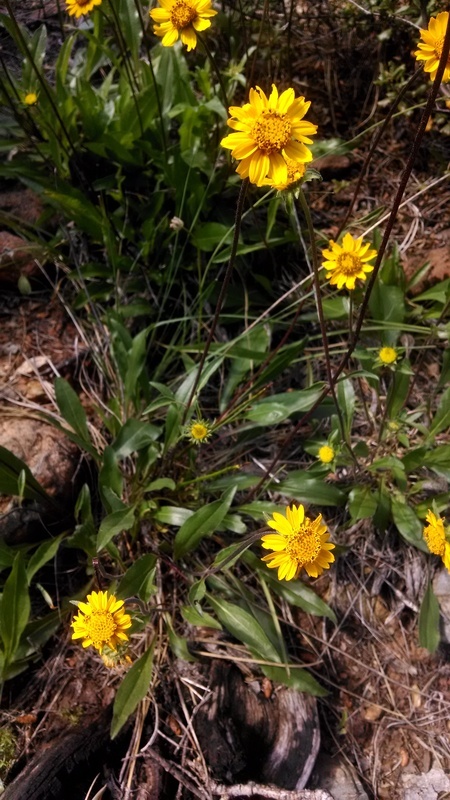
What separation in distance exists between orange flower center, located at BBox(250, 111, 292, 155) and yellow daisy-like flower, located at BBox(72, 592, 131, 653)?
4.30ft

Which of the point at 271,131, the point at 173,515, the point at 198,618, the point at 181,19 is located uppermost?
the point at 181,19

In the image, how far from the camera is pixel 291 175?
158 cm

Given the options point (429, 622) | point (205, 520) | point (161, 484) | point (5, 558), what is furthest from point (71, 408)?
point (429, 622)

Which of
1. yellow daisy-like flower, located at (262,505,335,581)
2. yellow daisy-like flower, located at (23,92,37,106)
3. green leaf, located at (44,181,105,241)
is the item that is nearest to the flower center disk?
yellow daisy-like flower, located at (262,505,335,581)

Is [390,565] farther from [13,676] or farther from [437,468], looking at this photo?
[13,676]

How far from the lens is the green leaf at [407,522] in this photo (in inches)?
96.8

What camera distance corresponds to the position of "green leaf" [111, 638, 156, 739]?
200 cm

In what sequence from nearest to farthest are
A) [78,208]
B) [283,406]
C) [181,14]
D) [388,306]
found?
[181,14]
[283,406]
[78,208]
[388,306]

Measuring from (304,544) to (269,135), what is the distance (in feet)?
3.58

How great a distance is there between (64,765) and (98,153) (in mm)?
2405

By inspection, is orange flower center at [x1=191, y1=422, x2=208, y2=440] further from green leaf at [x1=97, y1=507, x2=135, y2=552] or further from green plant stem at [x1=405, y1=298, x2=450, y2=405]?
green plant stem at [x1=405, y1=298, x2=450, y2=405]

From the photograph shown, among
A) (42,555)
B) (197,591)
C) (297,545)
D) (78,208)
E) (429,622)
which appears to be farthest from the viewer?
(78,208)

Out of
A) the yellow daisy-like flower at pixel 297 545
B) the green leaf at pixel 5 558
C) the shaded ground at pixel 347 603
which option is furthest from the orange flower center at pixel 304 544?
the green leaf at pixel 5 558

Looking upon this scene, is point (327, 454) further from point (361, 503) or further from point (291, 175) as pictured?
point (291, 175)
